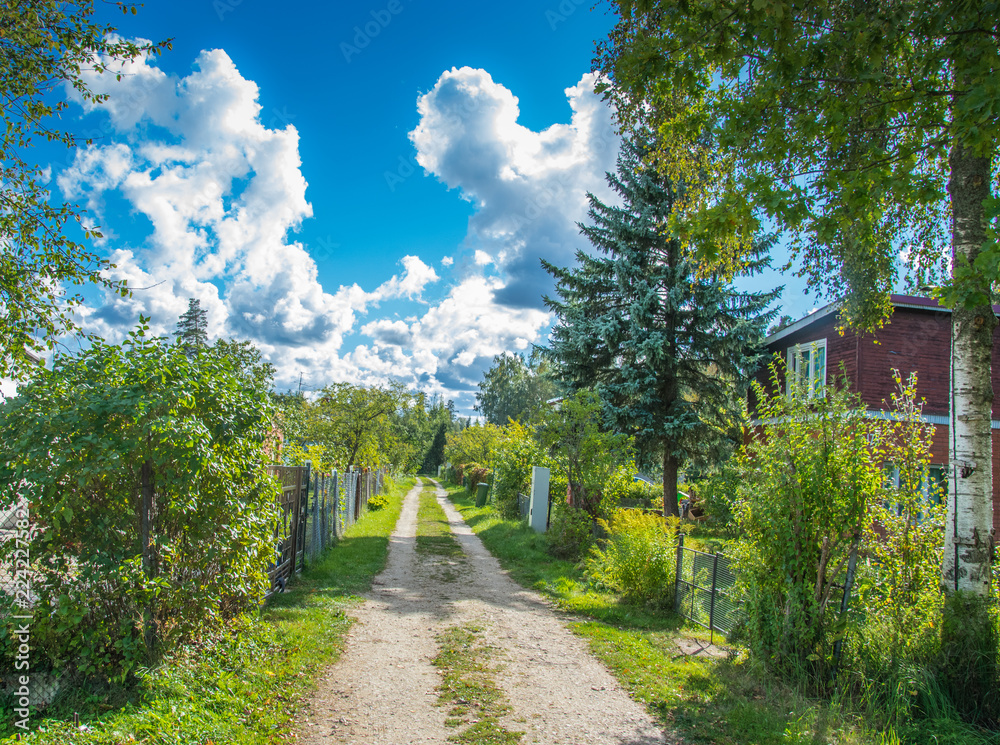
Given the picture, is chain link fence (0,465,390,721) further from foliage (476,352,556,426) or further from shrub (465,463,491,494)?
foliage (476,352,556,426)

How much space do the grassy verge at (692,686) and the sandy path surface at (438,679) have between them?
0.30 m

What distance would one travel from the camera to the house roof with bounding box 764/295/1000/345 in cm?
1716

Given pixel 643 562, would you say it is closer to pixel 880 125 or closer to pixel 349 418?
pixel 880 125

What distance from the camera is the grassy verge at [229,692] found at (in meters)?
3.74

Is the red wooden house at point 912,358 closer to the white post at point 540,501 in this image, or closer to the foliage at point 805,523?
the white post at point 540,501

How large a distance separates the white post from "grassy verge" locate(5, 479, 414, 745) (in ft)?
29.3

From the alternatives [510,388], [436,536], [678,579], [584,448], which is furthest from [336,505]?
[510,388]

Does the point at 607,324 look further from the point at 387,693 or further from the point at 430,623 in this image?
the point at 387,693

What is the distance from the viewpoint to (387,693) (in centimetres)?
533

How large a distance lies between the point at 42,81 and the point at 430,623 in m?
8.48

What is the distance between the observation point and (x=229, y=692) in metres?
4.73

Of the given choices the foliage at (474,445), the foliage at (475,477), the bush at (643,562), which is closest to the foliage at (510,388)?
the foliage at (474,445)

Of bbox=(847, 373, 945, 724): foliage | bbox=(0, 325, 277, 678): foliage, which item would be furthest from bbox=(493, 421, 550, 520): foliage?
bbox=(0, 325, 277, 678): foliage

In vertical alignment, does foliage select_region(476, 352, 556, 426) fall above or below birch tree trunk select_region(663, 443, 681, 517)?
above
